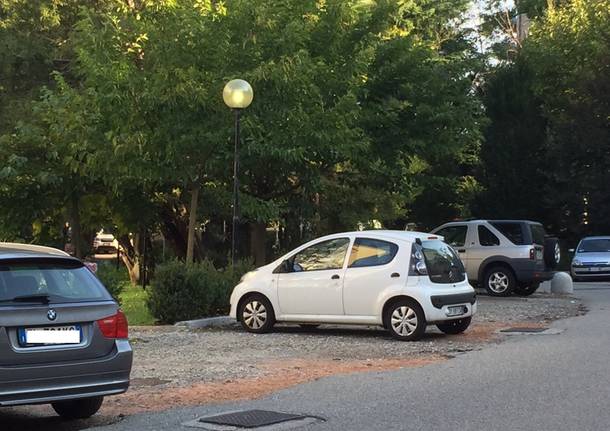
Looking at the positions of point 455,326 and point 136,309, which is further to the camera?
point 136,309

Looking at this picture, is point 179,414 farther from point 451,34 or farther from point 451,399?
point 451,34

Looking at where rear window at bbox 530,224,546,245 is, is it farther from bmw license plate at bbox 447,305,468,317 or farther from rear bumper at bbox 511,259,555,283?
bmw license plate at bbox 447,305,468,317

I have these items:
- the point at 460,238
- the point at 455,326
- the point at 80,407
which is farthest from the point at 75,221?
the point at 80,407

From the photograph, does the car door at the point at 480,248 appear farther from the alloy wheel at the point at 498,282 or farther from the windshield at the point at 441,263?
the windshield at the point at 441,263

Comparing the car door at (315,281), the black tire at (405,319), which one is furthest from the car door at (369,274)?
the black tire at (405,319)

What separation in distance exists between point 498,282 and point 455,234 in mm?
1662

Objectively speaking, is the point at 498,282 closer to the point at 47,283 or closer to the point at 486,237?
the point at 486,237

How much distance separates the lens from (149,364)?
33.9ft

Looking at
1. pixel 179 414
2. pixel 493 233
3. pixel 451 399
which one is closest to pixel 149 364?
pixel 179 414

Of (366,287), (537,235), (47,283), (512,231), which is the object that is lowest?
(366,287)

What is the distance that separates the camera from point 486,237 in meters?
20.4

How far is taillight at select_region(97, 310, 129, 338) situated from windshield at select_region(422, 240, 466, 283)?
6010 mm

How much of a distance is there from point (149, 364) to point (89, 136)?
8.17m

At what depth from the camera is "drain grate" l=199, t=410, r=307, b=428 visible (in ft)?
22.8
